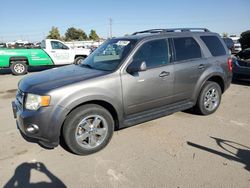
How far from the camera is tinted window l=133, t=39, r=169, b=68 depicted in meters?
4.23

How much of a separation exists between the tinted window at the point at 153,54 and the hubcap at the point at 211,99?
4.90 feet

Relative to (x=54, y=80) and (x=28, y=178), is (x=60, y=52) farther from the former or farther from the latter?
(x=28, y=178)

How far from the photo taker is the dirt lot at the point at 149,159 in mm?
3109

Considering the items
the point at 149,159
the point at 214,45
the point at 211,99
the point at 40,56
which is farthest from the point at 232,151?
the point at 40,56

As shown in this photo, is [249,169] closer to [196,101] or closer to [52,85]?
[196,101]

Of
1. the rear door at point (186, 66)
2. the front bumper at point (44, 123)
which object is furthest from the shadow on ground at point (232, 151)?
the front bumper at point (44, 123)

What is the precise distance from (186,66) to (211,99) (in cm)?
123

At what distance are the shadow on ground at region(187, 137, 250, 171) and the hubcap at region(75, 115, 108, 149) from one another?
1495 mm

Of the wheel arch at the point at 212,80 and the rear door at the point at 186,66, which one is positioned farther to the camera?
the wheel arch at the point at 212,80

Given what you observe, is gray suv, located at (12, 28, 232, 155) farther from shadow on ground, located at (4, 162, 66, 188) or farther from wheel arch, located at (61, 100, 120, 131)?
shadow on ground, located at (4, 162, 66, 188)

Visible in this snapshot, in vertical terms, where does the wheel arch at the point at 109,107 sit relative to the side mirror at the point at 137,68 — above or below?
below

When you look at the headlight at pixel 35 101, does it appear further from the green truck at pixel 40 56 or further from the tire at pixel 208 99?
the green truck at pixel 40 56

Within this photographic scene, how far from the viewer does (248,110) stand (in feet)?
18.9

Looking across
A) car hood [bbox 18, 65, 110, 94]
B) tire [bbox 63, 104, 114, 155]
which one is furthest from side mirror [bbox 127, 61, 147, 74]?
tire [bbox 63, 104, 114, 155]
